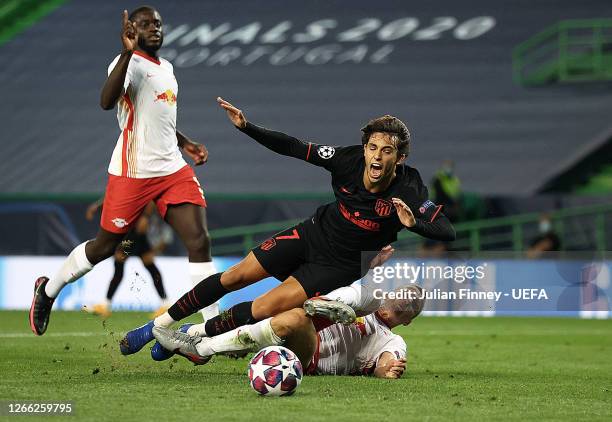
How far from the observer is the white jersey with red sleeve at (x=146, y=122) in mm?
7449

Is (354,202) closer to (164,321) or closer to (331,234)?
(331,234)

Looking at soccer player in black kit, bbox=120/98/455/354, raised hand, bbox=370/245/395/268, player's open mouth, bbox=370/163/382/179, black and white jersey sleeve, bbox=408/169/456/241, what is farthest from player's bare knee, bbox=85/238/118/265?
black and white jersey sleeve, bbox=408/169/456/241

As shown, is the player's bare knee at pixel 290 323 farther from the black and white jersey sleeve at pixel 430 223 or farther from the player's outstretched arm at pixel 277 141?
the player's outstretched arm at pixel 277 141

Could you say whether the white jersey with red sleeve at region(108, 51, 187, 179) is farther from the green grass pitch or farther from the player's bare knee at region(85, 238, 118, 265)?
the green grass pitch

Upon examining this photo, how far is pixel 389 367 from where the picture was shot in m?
6.80

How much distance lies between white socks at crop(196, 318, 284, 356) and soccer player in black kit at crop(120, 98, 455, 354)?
0.64ft

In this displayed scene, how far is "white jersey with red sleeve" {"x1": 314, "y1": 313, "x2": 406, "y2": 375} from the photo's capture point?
6848 millimetres

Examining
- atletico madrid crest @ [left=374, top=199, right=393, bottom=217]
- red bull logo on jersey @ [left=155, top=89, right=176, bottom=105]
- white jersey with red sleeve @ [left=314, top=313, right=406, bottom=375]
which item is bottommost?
white jersey with red sleeve @ [left=314, top=313, right=406, bottom=375]

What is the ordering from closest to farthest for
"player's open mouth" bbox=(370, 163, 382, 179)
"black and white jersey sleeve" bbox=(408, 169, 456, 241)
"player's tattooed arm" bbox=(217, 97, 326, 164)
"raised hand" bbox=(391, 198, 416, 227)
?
"raised hand" bbox=(391, 198, 416, 227)
"black and white jersey sleeve" bbox=(408, 169, 456, 241)
"player's open mouth" bbox=(370, 163, 382, 179)
"player's tattooed arm" bbox=(217, 97, 326, 164)

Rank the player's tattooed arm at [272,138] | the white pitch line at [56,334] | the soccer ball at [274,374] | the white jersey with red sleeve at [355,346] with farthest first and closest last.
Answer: the white pitch line at [56,334] → the white jersey with red sleeve at [355,346] → the player's tattooed arm at [272,138] → the soccer ball at [274,374]

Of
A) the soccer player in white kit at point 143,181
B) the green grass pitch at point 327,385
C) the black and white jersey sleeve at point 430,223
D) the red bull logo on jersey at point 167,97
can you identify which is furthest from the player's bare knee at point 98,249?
the black and white jersey sleeve at point 430,223

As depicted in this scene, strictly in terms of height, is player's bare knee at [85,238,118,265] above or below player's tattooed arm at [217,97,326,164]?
below

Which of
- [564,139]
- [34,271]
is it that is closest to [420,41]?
[564,139]

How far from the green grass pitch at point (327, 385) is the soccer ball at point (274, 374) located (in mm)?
63
